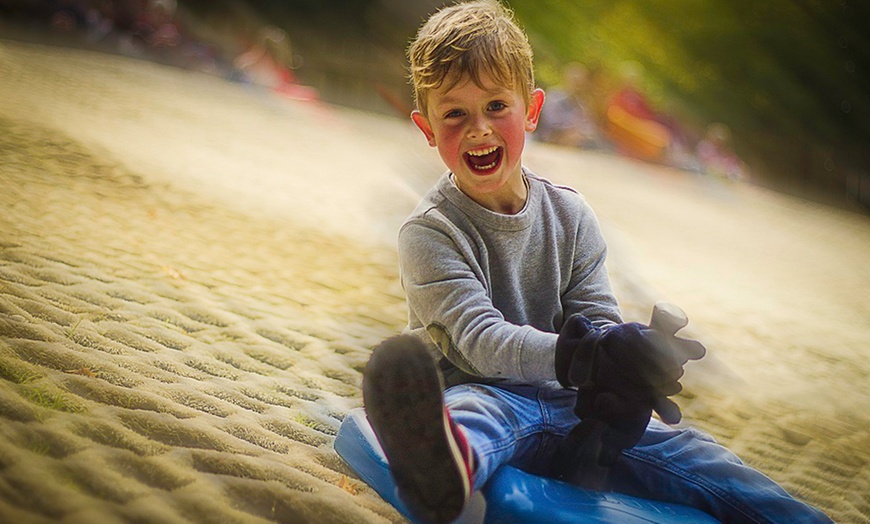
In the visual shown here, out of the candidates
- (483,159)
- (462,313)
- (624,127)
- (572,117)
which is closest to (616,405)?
(462,313)

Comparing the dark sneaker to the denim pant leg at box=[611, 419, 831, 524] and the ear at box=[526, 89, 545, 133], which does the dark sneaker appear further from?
the ear at box=[526, 89, 545, 133]

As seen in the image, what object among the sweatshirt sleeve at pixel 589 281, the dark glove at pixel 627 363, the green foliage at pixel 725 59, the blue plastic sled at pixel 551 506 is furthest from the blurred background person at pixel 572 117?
the dark glove at pixel 627 363

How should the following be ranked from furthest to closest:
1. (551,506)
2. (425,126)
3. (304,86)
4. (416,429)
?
(304,86) → (425,126) → (551,506) → (416,429)

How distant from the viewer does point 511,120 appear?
159cm

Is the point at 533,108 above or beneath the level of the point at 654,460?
above

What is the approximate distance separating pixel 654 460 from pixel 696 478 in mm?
91

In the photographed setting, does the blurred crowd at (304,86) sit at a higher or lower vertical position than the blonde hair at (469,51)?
higher

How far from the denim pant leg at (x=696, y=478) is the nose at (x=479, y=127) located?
2.39 ft

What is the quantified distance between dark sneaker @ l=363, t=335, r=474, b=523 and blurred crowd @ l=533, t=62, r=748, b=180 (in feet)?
30.7

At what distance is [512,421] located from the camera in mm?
1525

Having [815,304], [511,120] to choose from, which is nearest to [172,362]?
[511,120]

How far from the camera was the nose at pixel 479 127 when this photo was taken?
155cm

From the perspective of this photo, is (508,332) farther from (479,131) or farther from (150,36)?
(150,36)

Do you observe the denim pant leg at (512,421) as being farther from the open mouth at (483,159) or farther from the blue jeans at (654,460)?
the open mouth at (483,159)
